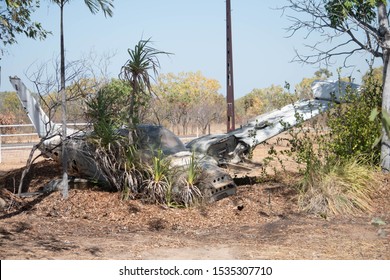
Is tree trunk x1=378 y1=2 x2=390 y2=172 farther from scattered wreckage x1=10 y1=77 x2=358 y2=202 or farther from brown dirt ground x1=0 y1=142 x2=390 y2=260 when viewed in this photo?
scattered wreckage x1=10 y1=77 x2=358 y2=202

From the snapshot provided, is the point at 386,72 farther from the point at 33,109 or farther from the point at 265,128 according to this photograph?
the point at 33,109

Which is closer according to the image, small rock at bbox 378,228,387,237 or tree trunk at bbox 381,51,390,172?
small rock at bbox 378,228,387,237

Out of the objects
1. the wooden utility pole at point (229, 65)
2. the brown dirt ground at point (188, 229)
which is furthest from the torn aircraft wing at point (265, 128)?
the wooden utility pole at point (229, 65)

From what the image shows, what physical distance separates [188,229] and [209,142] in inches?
151

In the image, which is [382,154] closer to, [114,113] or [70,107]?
[114,113]

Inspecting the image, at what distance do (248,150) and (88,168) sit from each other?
4080 mm

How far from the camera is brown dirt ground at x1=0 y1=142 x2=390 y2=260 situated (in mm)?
7508

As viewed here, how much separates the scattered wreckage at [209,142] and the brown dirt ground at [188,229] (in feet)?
1.59

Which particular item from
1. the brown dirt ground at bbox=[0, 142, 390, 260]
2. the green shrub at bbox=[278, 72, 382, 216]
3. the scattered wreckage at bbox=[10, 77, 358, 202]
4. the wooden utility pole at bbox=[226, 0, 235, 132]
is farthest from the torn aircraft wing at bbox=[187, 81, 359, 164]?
the wooden utility pole at bbox=[226, 0, 235, 132]

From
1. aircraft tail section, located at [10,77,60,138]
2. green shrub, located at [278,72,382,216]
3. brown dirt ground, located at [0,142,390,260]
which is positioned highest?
aircraft tail section, located at [10,77,60,138]

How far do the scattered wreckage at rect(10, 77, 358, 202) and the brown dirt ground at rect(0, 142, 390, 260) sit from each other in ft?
1.59

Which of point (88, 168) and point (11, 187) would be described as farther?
point (11, 187)

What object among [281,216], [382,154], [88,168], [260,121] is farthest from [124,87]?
[382,154]

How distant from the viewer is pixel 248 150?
45.0 ft
